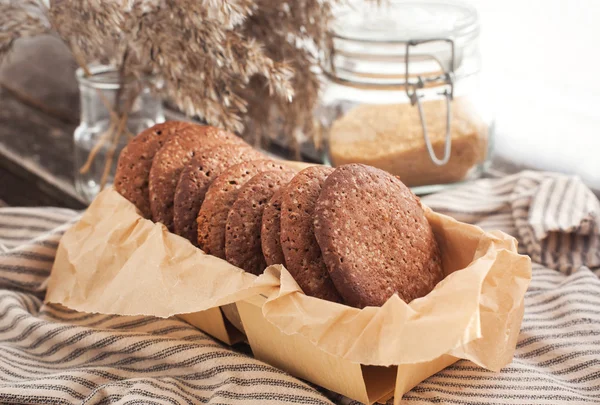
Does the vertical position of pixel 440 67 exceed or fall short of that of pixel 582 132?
it exceeds it

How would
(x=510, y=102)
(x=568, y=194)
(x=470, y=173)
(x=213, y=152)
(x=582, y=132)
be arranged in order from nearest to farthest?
(x=213, y=152)
(x=568, y=194)
(x=470, y=173)
(x=582, y=132)
(x=510, y=102)

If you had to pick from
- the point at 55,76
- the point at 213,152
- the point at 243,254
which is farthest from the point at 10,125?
the point at 243,254

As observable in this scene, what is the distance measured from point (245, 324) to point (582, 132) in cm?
128

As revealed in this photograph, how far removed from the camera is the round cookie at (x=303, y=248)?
41.3 inches

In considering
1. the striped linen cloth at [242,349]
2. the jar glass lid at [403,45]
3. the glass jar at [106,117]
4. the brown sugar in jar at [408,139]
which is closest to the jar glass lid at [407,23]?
the jar glass lid at [403,45]

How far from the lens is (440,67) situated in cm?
165

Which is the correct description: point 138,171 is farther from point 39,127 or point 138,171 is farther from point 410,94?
point 39,127

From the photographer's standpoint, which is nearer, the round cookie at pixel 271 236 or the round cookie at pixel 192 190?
the round cookie at pixel 271 236

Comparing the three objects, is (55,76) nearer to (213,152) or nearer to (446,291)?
(213,152)

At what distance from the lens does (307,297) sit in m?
1.01

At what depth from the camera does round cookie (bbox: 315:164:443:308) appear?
3.35 feet

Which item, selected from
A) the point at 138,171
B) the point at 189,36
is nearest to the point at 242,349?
the point at 138,171

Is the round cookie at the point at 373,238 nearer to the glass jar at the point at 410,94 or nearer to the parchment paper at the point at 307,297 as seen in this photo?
the parchment paper at the point at 307,297

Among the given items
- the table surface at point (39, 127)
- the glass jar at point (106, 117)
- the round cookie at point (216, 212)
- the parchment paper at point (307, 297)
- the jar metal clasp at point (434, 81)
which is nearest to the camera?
the parchment paper at point (307, 297)
